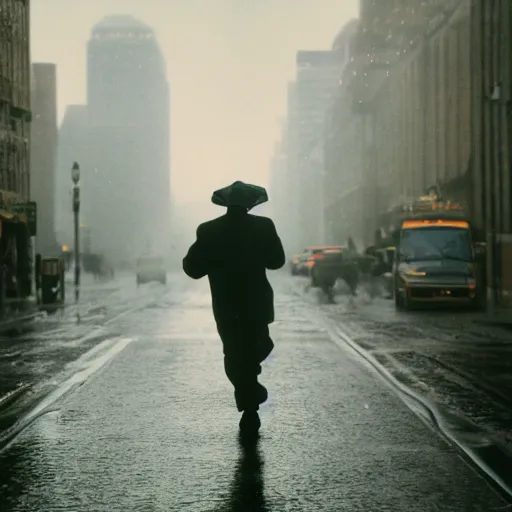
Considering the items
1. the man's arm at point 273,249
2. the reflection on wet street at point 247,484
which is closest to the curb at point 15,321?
the man's arm at point 273,249

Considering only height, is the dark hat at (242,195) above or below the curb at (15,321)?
above

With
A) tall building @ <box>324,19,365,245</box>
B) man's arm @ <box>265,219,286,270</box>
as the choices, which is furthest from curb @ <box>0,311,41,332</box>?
tall building @ <box>324,19,365,245</box>

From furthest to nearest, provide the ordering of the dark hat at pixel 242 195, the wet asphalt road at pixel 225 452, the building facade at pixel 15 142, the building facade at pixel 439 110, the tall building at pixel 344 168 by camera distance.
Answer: the tall building at pixel 344 168 → the building facade at pixel 439 110 → the building facade at pixel 15 142 → the dark hat at pixel 242 195 → the wet asphalt road at pixel 225 452

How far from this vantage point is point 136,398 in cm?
966

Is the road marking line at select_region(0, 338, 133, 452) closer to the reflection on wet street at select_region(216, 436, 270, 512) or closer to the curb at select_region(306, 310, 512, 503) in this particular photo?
the reflection on wet street at select_region(216, 436, 270, 512)

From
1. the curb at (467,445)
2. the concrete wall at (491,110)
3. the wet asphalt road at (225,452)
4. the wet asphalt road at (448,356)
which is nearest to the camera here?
the wet asphalt road at (225,452)

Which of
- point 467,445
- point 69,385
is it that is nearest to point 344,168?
point 69,385

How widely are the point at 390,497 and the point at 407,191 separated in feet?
219

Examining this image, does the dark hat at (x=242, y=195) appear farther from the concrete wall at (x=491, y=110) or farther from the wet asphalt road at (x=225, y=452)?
the concrete wall at (x=491, y=110)

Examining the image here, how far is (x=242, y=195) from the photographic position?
24.6 ft

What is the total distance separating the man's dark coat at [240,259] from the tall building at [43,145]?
343 ft

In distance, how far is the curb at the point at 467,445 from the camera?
19.8 feet

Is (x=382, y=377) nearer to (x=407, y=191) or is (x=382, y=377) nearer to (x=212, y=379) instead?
(x=212, y=379)

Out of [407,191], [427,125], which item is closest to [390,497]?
[427,125]
